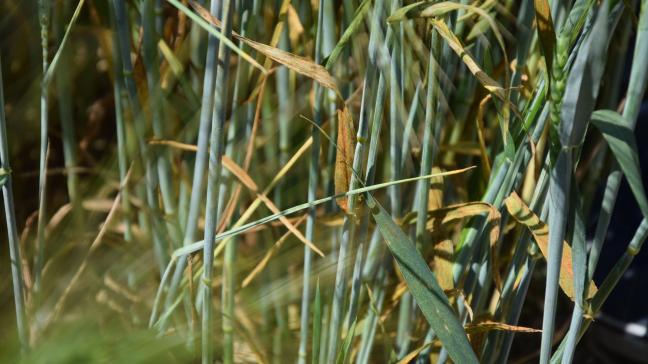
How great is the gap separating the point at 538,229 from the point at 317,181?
20 cm

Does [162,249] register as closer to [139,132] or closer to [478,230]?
[139,132]

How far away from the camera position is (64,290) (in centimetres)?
71

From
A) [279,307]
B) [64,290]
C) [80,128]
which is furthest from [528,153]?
[80,128]

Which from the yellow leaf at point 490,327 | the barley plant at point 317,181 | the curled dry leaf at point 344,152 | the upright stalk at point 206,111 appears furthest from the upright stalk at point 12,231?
the yellow leaf at point 490,327

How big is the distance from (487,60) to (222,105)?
7.4 inches

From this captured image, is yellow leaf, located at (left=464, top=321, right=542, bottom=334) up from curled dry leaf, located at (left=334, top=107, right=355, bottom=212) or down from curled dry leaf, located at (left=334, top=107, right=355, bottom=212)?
down

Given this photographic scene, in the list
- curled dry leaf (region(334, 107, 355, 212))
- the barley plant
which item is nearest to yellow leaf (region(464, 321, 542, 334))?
the barley plant

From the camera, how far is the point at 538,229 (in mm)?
506

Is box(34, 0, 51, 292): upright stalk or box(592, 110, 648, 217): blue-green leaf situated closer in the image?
box(592, 110, 648, 217): blue-green leaf

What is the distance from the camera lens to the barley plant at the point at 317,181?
47cm

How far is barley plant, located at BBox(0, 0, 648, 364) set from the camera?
1.54 feet

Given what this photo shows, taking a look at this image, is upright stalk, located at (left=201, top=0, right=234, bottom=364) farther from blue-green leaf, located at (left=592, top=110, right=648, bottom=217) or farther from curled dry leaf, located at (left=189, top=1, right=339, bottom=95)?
blue-green leaf, located at (left=592, top=110, right=648, bottom=217)

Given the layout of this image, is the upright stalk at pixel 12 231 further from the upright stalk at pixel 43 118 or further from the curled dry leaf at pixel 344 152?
the curled dry leaf at pixel 344 152

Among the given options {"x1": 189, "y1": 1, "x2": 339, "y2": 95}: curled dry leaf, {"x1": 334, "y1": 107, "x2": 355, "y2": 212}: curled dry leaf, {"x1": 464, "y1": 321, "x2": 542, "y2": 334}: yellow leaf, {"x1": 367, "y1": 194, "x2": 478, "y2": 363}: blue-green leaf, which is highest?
{"x1": 189, "y1": 1, "x2": 339, "y2": 95}: curled dry leaf
